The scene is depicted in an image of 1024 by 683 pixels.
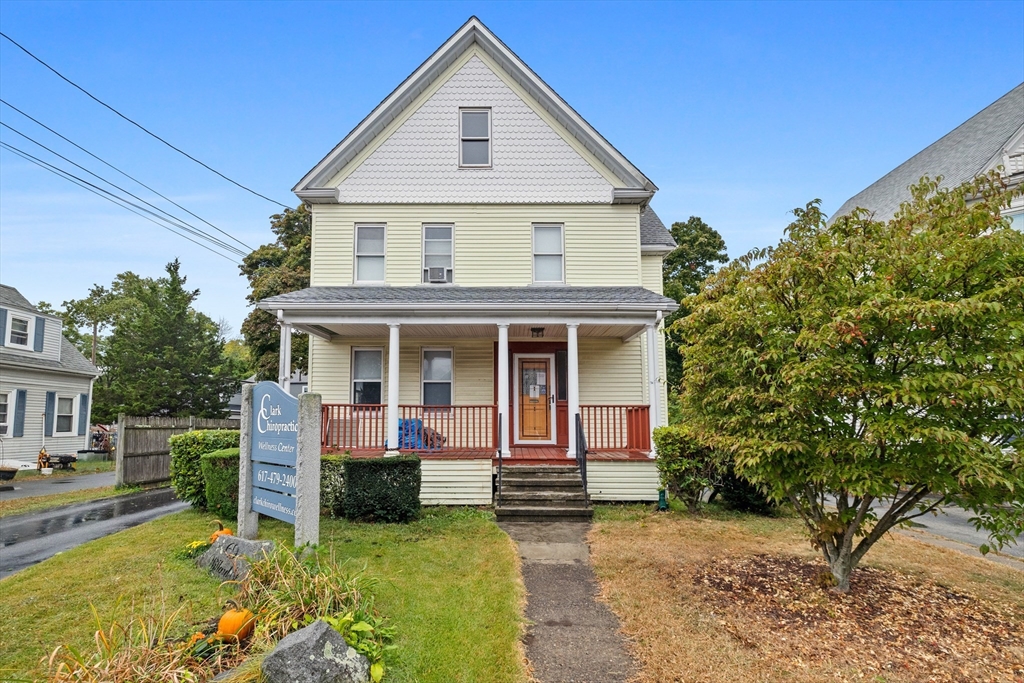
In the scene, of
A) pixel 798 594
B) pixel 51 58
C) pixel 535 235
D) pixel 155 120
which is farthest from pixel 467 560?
pixel 155 120

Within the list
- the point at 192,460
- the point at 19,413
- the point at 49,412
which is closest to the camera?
the point at 192,460

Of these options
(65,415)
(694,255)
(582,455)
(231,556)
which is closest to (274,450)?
(231,556)

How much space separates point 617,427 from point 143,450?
492 inches

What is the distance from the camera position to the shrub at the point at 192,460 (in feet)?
30.0

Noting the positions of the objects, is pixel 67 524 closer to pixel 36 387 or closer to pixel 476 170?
pixel 476 170

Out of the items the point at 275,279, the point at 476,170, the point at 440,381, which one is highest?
the point at 476,170

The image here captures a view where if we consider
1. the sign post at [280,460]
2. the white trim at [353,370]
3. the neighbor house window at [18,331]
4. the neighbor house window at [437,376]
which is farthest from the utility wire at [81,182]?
the sign post at [280,460]

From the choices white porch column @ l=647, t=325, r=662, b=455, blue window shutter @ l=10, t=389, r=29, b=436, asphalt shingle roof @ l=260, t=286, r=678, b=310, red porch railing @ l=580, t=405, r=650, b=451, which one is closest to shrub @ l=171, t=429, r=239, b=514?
asphalt shingle roof @ l=260, t=286, r=678, b=310

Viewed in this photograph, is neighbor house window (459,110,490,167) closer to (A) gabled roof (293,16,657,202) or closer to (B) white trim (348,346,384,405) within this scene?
(A) gabled roof (293,16,657,202)

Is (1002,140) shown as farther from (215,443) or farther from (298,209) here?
(298,209)

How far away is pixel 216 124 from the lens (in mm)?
18547

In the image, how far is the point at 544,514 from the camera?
8.86 metres

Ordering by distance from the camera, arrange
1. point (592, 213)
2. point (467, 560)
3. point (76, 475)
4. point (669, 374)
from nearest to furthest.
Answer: point (467, 560) → point (592, 213) → point (76, 475) → point (669, 374)

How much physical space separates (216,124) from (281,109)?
7.58ft
